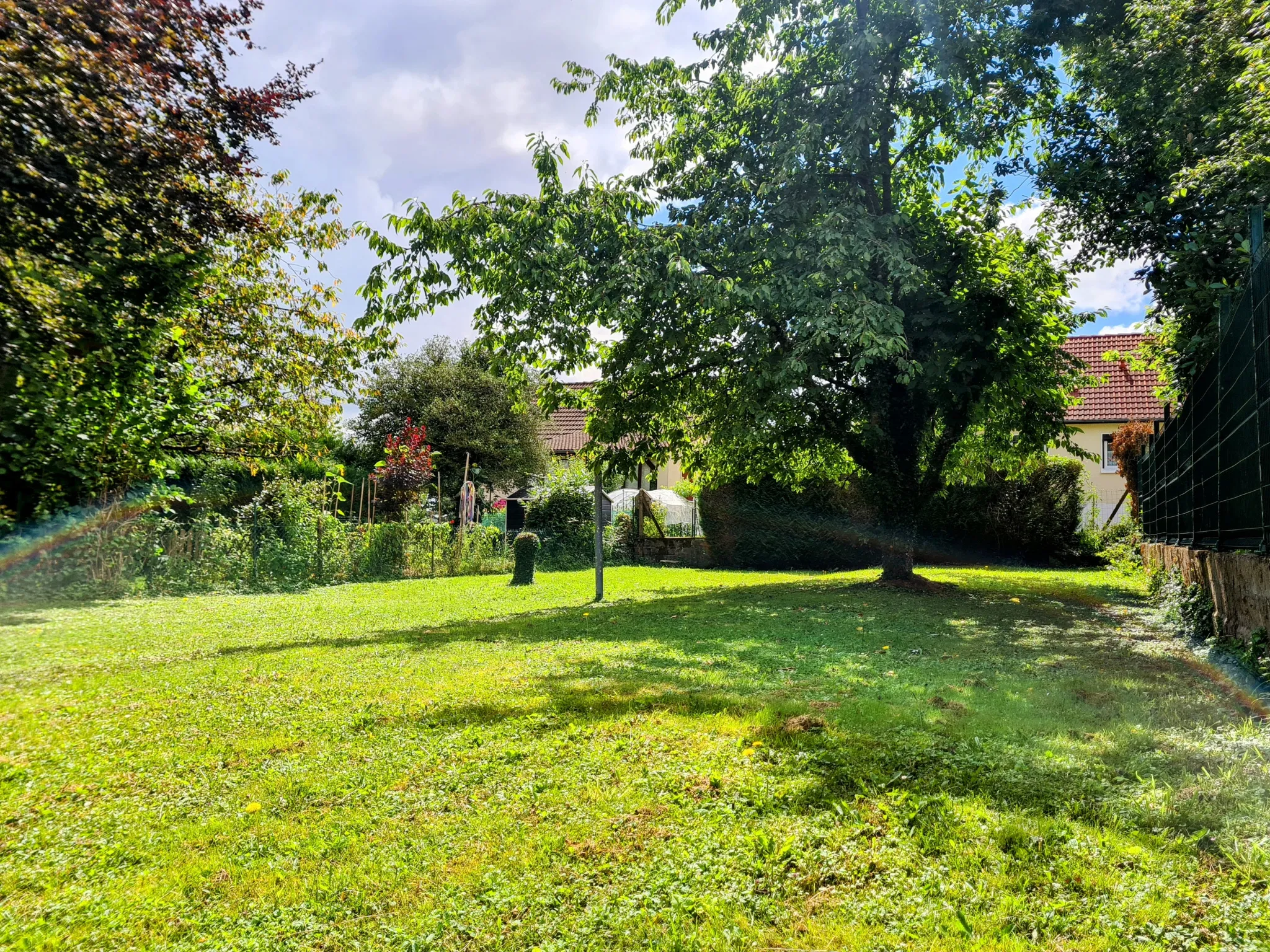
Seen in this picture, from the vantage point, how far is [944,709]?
16.4ft

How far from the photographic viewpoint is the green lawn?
257cm

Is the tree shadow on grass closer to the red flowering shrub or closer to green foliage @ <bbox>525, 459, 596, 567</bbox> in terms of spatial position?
green foliage @ <bbox>525, 459, 596, 567</bbox>

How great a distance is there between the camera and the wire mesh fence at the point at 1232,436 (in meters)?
5.48

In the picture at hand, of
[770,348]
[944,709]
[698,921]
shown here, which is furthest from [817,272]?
[698,921]

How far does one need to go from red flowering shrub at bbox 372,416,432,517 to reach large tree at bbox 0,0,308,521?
9532 millimetres

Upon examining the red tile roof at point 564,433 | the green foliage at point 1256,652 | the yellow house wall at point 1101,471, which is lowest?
the green foliage at point 1256,652

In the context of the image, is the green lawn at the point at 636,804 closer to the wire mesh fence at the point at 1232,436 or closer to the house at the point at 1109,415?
the wire mesh fence at the point at 1232,436

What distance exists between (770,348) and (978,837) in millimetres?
9454

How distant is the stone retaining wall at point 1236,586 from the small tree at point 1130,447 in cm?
1333

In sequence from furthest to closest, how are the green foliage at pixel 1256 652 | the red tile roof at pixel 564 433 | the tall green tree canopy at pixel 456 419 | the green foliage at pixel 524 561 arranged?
the red tile roof at pixel 564 433 → the tall green tree canopy at pixel 456 419 → the green foliage at pixel 524 561 → the green foliage at pixel 1256 652

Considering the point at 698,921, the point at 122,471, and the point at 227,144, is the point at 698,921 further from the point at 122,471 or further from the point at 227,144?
the point at 122,471

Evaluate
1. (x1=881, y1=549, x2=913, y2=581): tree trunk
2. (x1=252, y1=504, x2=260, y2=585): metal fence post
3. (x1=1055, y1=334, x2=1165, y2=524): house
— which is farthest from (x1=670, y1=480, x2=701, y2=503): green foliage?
(x1=1055, y1=334, x2=1165, y2=524): house

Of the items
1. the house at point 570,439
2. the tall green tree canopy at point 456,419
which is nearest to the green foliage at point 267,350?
the tall green tree canopy at point 456,419

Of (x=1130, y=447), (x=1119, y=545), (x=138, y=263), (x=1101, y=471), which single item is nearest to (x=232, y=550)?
(x=138, y=263)
